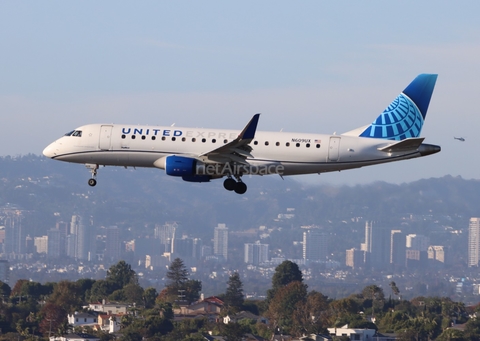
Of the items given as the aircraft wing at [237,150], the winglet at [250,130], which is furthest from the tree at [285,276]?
the winglet at [250,130]

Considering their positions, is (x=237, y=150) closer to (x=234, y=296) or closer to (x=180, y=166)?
(x=180, y=166)

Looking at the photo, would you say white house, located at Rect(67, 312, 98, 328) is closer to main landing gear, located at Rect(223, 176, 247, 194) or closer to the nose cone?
the nose cone

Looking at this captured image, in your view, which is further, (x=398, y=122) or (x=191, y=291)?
(x=191, y=291)

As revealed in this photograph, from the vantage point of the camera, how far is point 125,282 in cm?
19462

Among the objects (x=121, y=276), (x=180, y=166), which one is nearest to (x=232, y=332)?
(x=180, y=166)

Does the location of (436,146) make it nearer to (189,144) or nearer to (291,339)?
(189,144)

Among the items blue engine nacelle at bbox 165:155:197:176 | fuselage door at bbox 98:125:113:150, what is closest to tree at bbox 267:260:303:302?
fuselage door at bbox 98:125:113:150

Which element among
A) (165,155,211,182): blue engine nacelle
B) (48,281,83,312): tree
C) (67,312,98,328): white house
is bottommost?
(67,312,98,328): white house

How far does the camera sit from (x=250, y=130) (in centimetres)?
5847

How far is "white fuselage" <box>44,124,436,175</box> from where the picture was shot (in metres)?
61.5

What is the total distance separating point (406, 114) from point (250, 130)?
1529 centimetres

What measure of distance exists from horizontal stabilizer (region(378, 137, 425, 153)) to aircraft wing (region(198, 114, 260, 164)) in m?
9.55

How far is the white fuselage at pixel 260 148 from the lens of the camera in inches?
2422

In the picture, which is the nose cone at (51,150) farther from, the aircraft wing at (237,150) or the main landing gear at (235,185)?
Answer: the main landing gear at (235,185)
